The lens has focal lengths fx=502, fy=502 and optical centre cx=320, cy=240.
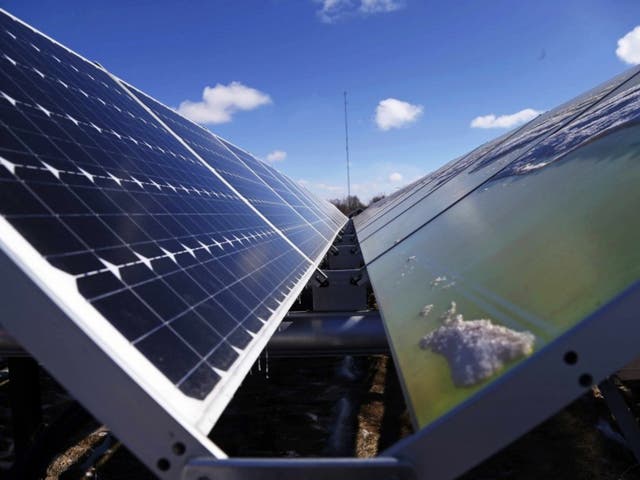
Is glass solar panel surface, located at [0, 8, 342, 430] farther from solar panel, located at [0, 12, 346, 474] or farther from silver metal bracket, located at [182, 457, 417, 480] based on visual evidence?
silver metal bracket, located at [182, 457, 417, 480]

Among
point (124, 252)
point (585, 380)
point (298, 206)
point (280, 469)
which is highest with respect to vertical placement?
point (298, 206)

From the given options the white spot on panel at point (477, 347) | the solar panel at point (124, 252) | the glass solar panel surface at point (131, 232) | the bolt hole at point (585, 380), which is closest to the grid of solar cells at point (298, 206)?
the glass solar panel surface at point (131, 232)

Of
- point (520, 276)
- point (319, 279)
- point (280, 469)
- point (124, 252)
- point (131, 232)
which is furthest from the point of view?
point (319, 279)

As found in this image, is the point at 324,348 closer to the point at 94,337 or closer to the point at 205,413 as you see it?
the point at 205,413

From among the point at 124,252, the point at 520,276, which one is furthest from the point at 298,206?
the point at 520,276

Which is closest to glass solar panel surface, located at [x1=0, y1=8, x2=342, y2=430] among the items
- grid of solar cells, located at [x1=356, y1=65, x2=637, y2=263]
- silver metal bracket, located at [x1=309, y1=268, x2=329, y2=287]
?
silver metal bracket, located at [x1=309, y1=268, x2=329, y2=287]

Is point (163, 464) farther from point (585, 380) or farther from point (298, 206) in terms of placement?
point (298, 206)

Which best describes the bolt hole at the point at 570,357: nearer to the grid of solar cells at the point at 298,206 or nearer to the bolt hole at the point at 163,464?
the bolt hole at the point at 163,464
